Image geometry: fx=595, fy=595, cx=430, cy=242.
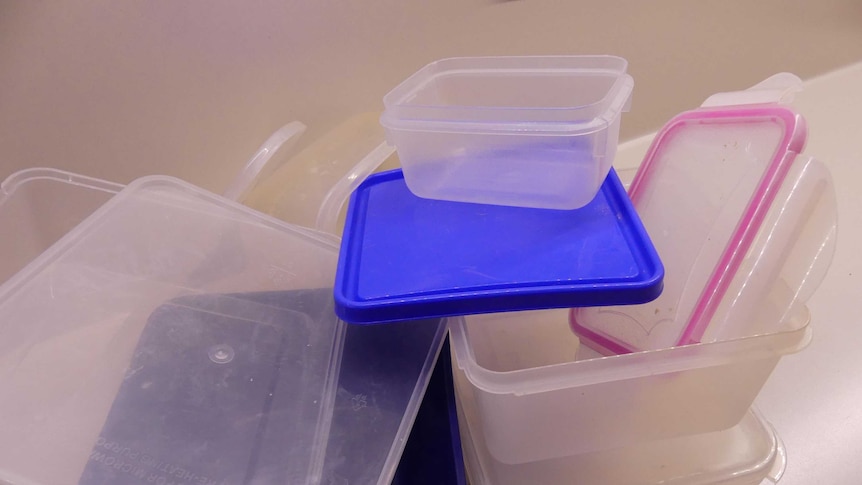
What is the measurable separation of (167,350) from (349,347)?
160 millimetres

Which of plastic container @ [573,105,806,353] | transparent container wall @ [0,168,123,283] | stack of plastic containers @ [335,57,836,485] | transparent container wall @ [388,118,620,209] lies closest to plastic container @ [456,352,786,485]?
stack of plastic containers @ [335,57,836,485]

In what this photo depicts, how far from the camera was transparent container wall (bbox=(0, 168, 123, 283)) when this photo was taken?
61cm

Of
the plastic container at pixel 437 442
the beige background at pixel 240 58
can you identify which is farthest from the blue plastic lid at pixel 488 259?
the beige background at pixel 240 58

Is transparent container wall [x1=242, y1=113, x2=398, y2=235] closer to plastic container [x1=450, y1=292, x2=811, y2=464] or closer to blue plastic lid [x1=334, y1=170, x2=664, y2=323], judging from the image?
blue plastic lid [x1=334, y1=170, x2=664, y2=323]

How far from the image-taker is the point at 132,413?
47cm

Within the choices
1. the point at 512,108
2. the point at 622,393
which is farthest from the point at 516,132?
the point at 622,393

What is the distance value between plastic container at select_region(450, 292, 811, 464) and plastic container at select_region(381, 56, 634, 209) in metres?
0.14

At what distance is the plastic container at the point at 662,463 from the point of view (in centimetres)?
54

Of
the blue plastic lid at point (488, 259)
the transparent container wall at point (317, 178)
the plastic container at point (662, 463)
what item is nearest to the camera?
the blue plastic lid at point (488, 259)

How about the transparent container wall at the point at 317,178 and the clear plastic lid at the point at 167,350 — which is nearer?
the clear plastic lid at the point at 167,350

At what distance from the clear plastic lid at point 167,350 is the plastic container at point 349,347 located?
0.04 ft

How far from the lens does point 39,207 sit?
2.05ft

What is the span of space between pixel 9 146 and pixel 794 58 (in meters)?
1.22

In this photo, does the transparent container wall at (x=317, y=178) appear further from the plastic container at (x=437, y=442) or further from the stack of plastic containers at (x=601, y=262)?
the plastic container at (x=437, y=442)
